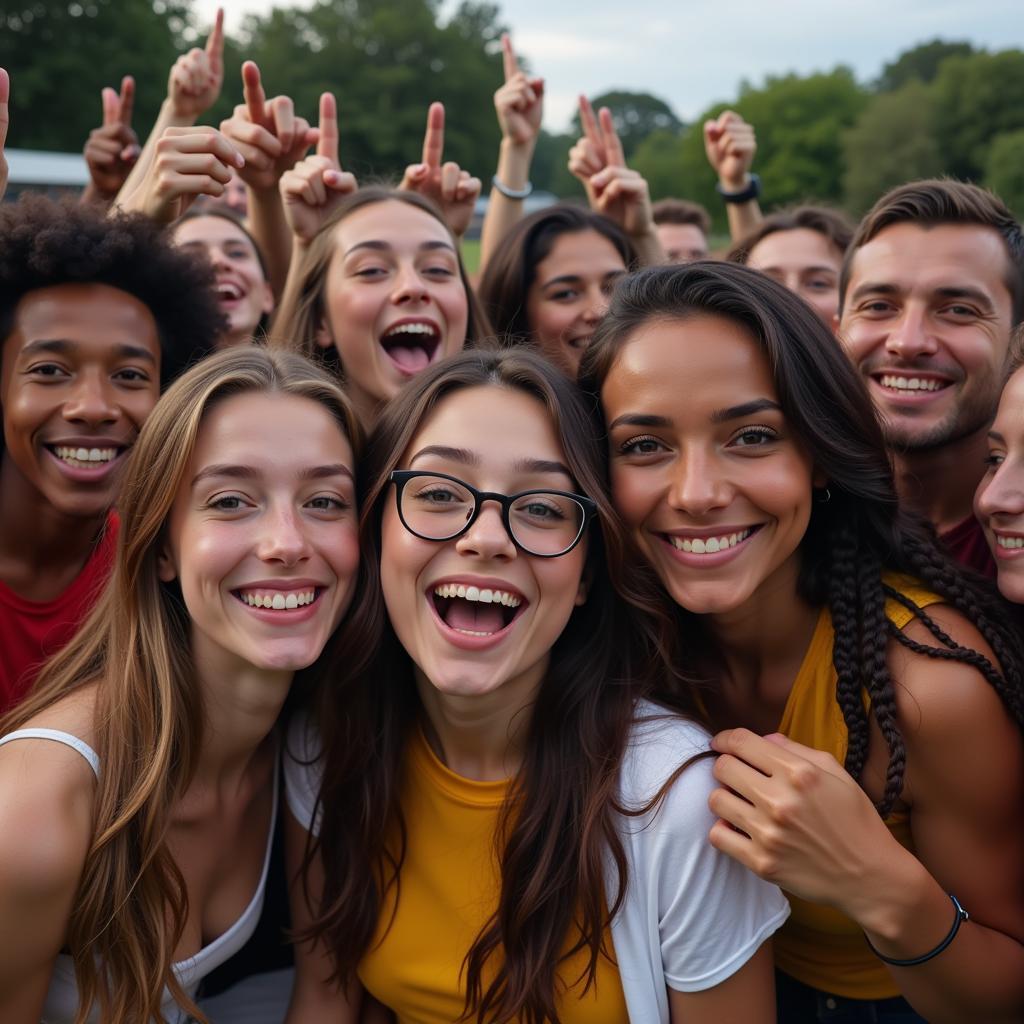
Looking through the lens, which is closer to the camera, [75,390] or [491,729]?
[491,729]

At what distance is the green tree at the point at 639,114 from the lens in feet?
445

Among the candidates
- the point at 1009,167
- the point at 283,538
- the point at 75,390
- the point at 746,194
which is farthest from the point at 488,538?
the point at 1009,167

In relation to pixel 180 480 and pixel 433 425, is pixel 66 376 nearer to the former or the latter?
pixel 180 480

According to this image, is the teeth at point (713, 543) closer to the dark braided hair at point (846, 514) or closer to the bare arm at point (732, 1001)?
the dark braided hair at point (846, 514)

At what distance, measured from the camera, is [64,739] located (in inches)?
108

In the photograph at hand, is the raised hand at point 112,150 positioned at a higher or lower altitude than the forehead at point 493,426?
higher

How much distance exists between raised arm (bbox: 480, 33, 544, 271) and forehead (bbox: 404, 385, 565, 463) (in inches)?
114

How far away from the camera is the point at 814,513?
10.4 feet

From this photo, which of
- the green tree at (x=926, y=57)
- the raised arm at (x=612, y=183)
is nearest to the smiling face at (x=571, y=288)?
the raised arm at (x=612, y=183)

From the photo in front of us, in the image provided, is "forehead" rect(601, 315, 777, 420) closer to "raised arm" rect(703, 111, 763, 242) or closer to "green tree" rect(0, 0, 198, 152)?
"raised arm" rect(703, 111, 763, 242)

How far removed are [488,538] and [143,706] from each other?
3.51 ft

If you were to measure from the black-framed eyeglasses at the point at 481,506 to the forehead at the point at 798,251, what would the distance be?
3.99 meters

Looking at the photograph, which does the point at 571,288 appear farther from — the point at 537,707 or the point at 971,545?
the point at 537,707

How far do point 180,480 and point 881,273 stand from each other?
2.80m
